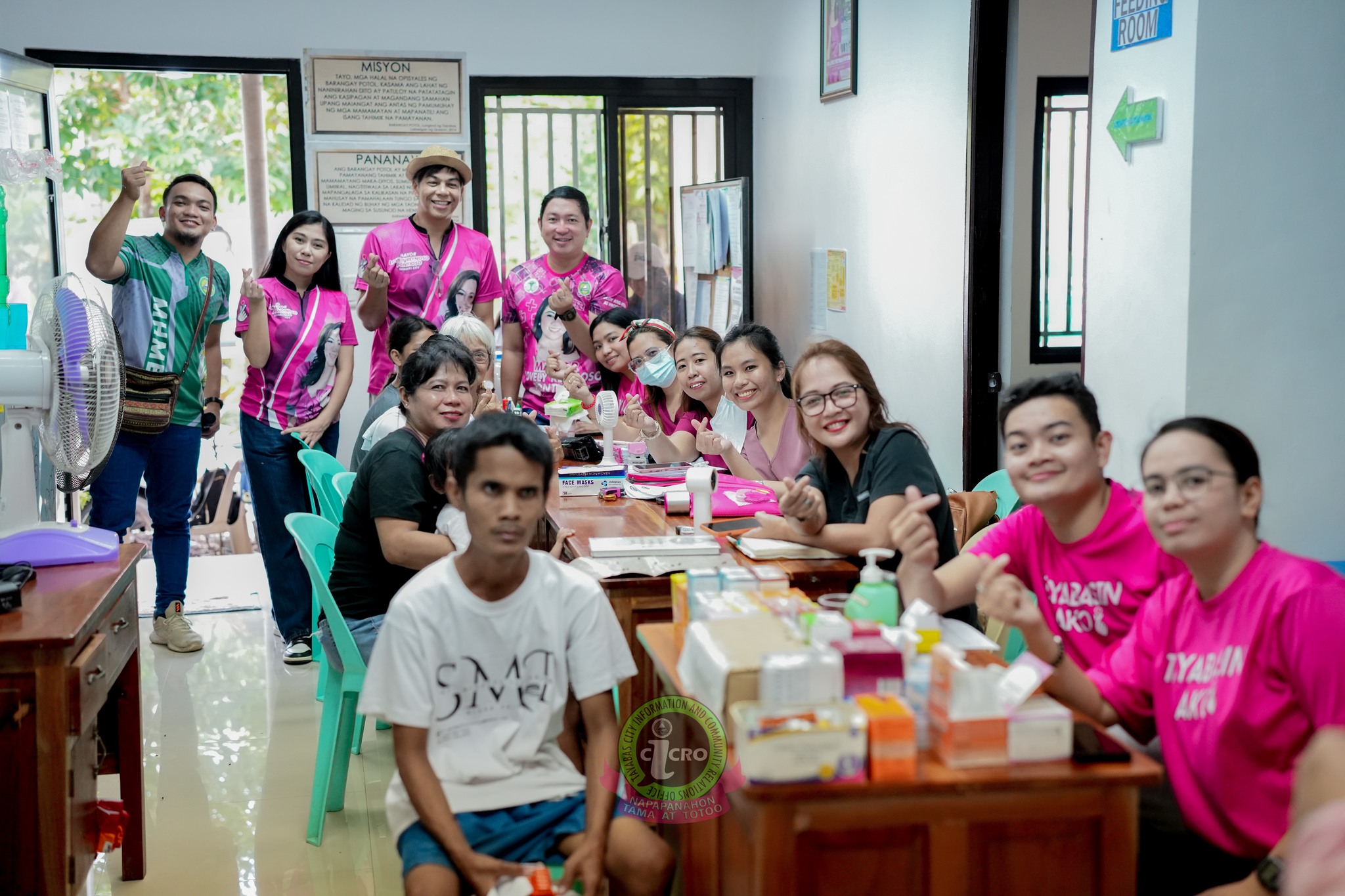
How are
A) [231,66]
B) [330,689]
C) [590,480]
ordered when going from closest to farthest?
1. [330,689]
2. [590,480]
3. [231,66]

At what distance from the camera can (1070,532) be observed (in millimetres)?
2018

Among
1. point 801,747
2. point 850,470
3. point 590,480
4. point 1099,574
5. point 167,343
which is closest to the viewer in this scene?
point 801,747

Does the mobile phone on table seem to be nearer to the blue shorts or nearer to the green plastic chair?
the blue shorts

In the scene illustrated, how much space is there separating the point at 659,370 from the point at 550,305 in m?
0.84

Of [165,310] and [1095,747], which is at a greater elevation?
[165,310]

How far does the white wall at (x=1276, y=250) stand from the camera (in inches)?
110

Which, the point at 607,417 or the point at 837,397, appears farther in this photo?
the point at 607,417

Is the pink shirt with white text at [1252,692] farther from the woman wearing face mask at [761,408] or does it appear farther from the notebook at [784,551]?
the woman wearing face mask at [761,408]

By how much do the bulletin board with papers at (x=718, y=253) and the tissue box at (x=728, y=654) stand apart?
3809 millimetres

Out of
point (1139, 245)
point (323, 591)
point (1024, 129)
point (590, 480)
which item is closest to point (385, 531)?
point (323, 591)

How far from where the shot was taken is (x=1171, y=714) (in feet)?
5.63

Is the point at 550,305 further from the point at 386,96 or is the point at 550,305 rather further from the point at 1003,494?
the point at 1003,494

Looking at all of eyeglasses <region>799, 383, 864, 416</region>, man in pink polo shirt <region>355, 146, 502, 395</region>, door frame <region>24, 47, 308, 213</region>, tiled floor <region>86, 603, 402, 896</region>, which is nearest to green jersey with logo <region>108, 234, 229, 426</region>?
man in pink polo shirt <region>355, 146, 502, 395</region>

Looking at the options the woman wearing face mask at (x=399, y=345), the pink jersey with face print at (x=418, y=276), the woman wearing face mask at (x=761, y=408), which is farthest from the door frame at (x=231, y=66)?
the woman wearing face mask at (x=761, y=408)
